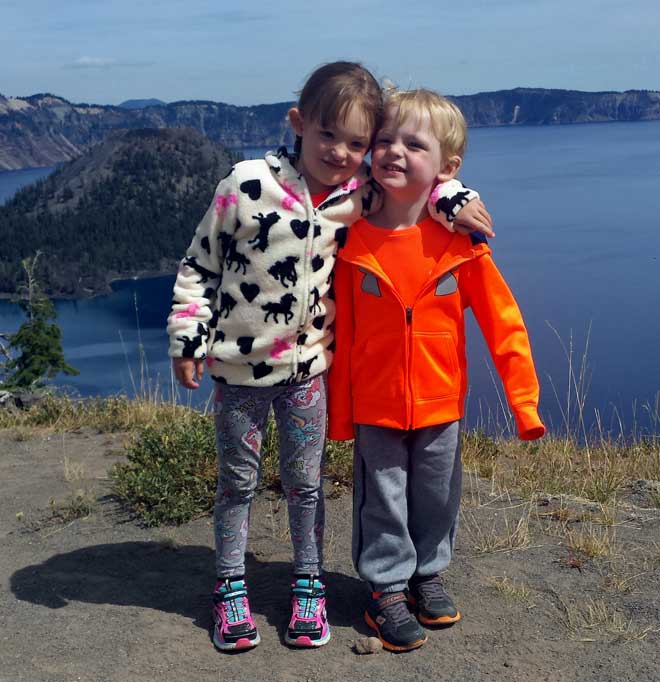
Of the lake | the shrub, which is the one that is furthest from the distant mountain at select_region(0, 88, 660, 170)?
the shrub

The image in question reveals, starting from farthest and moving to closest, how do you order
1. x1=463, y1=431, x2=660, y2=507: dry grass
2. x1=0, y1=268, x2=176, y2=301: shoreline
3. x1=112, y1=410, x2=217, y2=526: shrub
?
x1=0, y1=268, x2=176, y2=301: shoreline, x1=463, y1=431, x2=660, y2=507: dry grass, x1=112, y1=410, x2=217, y2=526: shrub

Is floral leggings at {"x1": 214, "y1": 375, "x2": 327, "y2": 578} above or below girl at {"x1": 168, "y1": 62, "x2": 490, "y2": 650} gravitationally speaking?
below

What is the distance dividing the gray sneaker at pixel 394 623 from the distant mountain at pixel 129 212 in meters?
47.1

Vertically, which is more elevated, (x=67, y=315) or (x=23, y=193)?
(x=23, y=193)

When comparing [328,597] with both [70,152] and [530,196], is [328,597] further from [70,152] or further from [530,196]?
[70,152]

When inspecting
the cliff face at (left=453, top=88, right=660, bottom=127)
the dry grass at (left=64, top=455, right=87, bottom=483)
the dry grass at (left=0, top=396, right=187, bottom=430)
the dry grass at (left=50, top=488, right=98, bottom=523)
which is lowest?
the dry grass at (left=0, top=396, right=187, bottom=430)

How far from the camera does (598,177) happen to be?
68.4 meters

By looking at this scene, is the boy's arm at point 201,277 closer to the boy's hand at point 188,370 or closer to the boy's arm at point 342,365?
the boy's hand at point 188,370

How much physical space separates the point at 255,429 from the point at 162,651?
78 centimetres

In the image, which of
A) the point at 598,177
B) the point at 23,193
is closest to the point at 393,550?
the point at 23,193

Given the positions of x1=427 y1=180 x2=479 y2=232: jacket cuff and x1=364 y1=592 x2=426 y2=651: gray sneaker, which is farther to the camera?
x1=364 y1=592 x2=426 y2=651: gray sneaker

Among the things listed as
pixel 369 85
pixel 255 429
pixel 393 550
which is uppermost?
pixel 369 85

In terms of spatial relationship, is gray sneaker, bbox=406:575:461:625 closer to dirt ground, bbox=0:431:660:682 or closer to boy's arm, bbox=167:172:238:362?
dirt ground, bbox=0:431:660:682

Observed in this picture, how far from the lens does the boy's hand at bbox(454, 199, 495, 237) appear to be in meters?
2.67
